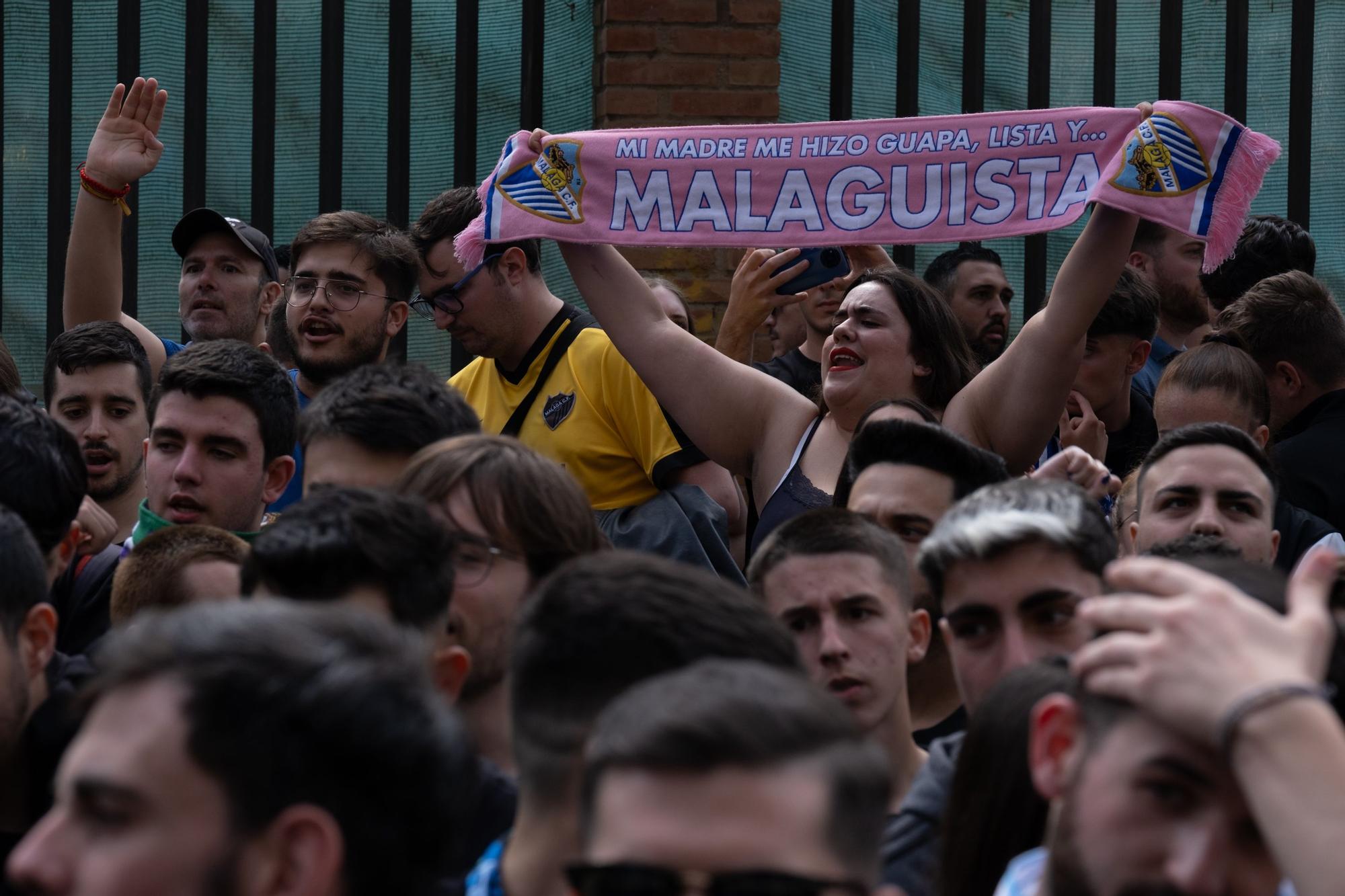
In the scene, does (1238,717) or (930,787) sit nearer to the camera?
(1238,717)

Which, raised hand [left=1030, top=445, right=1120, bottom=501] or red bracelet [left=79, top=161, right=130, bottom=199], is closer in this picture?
raised hand [left=1030, top=445, right=1120, bottom=501]

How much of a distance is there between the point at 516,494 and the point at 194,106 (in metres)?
4.42

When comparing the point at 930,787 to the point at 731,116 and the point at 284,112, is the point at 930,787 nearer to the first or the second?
the point at 731,116

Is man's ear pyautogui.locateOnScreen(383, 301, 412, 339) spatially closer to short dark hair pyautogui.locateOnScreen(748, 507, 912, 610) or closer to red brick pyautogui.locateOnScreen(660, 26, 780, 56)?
red brick pyautogui.locateOnScreen(660, 26, 780, 56)

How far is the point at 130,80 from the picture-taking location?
6844 mm

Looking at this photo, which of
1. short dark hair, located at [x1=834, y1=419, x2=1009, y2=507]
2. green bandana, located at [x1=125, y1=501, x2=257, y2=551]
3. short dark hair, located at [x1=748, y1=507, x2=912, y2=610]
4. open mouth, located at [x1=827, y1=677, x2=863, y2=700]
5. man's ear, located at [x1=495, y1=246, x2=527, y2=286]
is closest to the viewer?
open mouth, located at [x1=827, y1=677, x2=863, y2=700]

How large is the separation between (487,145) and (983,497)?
4292 mm

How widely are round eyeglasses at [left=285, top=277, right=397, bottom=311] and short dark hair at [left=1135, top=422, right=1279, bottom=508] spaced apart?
2.26m

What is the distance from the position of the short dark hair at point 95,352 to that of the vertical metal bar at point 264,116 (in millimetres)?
2002

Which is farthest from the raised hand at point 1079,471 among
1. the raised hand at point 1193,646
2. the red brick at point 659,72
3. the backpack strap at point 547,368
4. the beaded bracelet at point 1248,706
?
the red brick at point 659,72

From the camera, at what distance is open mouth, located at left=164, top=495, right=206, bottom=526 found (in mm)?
4141

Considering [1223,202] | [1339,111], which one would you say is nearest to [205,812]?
[1223,202]

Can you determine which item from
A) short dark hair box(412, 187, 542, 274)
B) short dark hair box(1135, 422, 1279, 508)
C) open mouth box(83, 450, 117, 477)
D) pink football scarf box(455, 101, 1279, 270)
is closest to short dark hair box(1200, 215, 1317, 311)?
pink football scarf box(455, 101, 1279, 270)

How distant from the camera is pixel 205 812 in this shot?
5.41 feet
